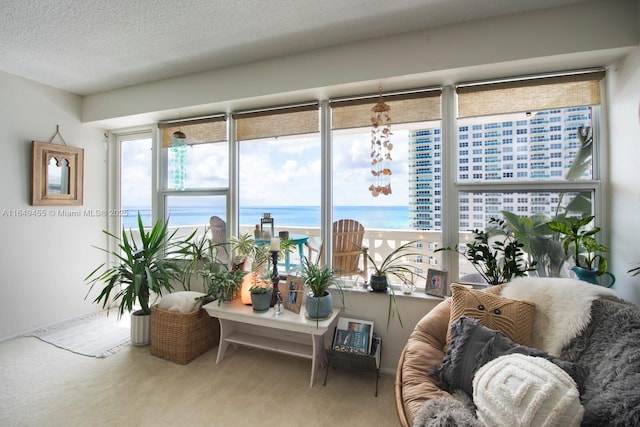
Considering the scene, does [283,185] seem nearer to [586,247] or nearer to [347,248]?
[347,248]

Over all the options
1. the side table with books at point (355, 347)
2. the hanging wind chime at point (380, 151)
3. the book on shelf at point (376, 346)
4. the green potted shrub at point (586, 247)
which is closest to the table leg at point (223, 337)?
the side table with books at point (355, 347)

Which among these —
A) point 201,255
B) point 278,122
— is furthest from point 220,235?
point 278,122

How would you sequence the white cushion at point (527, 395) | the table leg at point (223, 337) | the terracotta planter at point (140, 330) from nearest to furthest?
1. the white cushion at point (527, 395)
2. the table leg at point (223, 337)
3. the terracotta planter at point (140, 330)

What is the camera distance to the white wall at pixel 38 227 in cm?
274

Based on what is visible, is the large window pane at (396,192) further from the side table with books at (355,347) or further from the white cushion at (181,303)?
the white cushion at (181,303)

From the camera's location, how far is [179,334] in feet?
7.73

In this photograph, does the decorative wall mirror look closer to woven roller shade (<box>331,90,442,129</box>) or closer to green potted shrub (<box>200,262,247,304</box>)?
green potted shrub (<box>200,262,247,304</box>)

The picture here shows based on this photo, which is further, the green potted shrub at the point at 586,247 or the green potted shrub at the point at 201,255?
the green potted shrub at the point at 201,255

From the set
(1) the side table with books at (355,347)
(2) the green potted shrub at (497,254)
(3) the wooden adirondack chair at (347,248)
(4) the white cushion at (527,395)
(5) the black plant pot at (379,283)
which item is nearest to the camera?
(4) the white cushion at (527,395)

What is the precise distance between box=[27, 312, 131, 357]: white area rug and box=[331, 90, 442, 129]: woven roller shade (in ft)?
9.30

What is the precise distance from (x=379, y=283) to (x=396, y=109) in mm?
1409

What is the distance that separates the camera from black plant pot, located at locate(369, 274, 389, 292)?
2.28 metres

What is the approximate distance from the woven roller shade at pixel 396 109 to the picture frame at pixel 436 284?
1.21 m

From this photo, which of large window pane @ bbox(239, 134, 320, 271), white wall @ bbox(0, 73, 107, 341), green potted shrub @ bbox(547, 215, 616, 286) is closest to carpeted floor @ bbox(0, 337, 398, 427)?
white wall @ bbox(0, 73, 107, 341)
